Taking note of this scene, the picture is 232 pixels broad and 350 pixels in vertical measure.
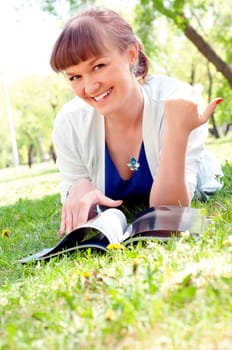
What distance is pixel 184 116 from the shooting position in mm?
3508

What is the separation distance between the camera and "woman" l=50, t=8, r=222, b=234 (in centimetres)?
350

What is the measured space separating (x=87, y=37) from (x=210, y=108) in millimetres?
897

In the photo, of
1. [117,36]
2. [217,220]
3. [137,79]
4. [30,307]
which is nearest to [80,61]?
[117,36]

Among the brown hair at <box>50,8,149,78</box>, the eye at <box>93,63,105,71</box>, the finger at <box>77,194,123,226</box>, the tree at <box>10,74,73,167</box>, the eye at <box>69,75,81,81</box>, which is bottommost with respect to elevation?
the tree at <box>10,74,73,167</box>

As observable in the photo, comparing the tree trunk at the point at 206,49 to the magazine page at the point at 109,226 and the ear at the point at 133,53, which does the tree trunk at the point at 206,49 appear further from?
the magazine page at the point at 109,226

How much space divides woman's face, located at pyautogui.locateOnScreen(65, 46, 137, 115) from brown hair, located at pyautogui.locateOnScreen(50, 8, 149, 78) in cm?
5

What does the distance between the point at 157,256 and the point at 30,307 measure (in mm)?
647

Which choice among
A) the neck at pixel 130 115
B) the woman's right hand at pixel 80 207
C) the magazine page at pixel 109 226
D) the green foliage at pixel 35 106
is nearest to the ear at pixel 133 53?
the neck at pixel 130 115

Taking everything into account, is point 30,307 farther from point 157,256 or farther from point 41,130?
point 41,130

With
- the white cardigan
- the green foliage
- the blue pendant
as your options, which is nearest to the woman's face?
the white cardigan

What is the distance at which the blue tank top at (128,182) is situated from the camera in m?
4.15

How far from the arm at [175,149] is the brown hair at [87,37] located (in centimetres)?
56

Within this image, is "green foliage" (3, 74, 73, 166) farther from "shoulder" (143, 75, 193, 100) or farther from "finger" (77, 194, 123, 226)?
"finger" (77, 194, 123, 226)

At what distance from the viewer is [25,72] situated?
159 feet
